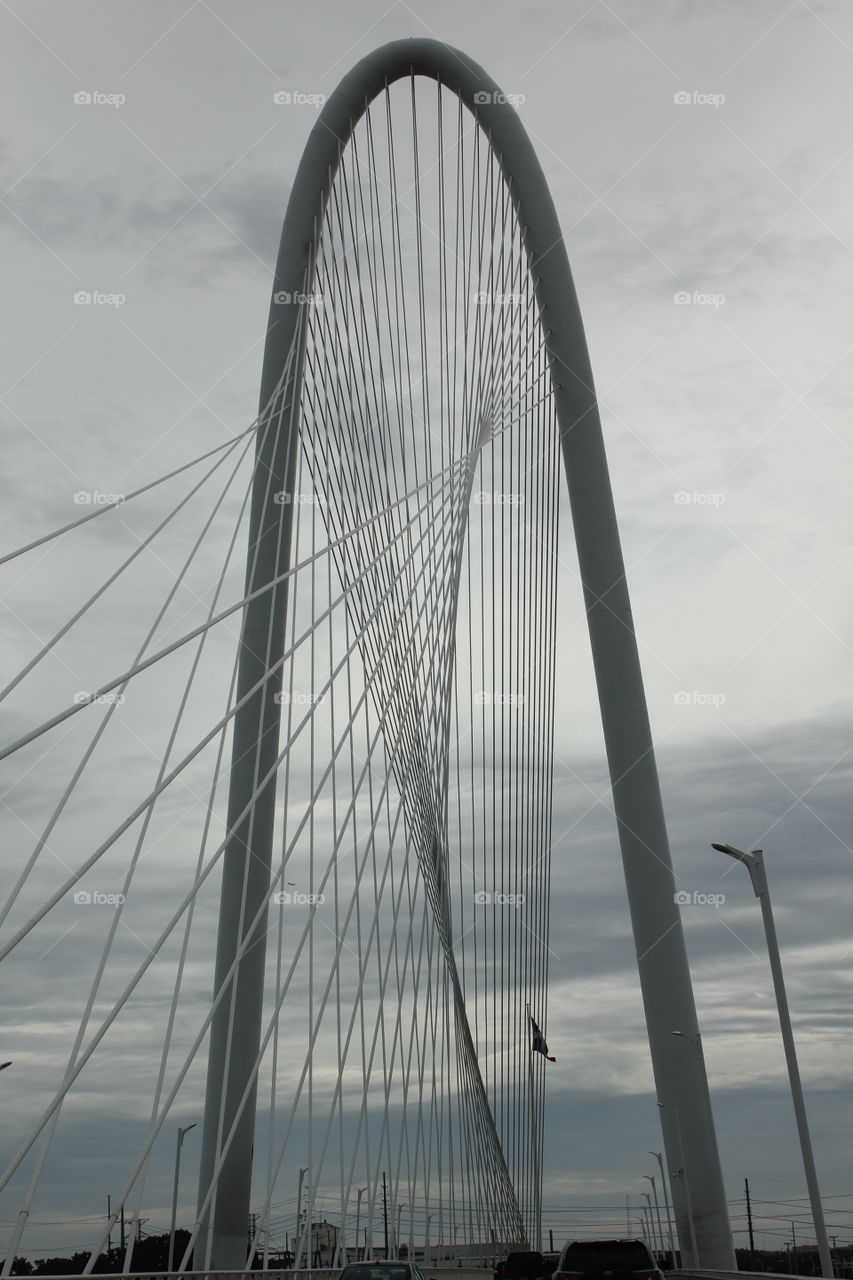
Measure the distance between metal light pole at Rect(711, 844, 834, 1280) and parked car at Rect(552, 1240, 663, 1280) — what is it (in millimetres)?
2702

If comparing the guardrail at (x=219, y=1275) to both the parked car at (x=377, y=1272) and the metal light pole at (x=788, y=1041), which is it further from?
the metal light pole at (x=788, y=1041)

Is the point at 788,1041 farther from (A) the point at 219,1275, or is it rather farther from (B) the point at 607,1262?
(A) the point at 219,1275

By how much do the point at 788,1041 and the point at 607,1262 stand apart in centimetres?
511

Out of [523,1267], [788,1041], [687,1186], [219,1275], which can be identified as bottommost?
[219,1275]

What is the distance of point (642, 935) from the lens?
21.1m

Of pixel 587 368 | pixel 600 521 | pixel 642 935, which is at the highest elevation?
pixel 587 368

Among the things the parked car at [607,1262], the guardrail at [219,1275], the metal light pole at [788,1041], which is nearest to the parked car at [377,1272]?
the guardrail at [219,1275]

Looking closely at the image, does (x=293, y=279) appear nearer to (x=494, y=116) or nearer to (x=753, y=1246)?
(x=494, y=116)

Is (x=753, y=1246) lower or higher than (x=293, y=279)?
lower

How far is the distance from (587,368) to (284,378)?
18.7 feet

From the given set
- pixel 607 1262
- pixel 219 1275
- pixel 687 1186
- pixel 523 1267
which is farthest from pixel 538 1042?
pixel 219 1275

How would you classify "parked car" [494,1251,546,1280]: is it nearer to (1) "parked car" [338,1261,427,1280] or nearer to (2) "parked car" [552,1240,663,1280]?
(2) "parked car" [552,1240,663,1280]

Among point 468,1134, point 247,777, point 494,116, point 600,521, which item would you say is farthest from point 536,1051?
point 494,116

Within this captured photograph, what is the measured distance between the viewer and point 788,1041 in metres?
19.2
